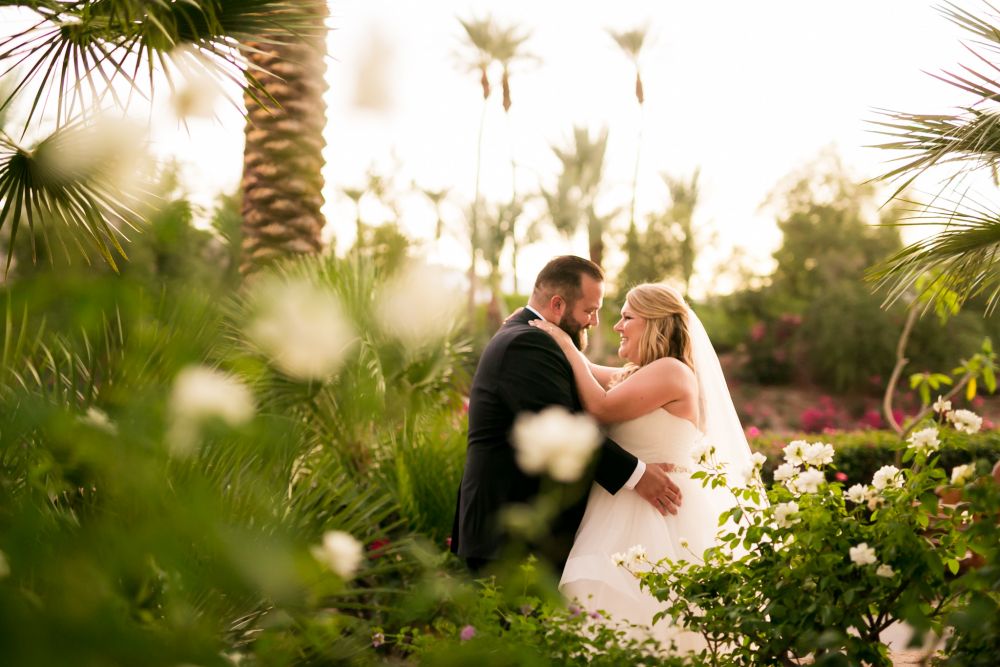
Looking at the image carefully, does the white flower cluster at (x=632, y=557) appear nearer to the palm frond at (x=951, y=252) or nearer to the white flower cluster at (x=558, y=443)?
the white flower cluster at (x=558, y=443)

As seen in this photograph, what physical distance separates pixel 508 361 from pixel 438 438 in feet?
6.15

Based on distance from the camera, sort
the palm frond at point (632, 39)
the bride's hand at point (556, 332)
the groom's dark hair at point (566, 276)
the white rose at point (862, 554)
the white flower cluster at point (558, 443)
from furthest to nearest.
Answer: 1. the palm frond at point (632, 39)
2. the groom's dark hair at point (566, 276)
3. the bride's hand at point (556, 332)
4. the white rose at point (862, 554)
5. the white flower cluster at point (558, 443)

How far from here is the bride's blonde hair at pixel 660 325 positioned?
14.6 ft

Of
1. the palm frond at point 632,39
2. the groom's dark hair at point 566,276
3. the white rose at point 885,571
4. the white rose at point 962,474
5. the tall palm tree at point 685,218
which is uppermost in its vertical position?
the palm frond at point 632,39

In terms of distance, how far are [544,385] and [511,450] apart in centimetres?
38

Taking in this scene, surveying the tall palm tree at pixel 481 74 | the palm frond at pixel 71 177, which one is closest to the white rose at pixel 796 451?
the palm frond at pixel 71 177

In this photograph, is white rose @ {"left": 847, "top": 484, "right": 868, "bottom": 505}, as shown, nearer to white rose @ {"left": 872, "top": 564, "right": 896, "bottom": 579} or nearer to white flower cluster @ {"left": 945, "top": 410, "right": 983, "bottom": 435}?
white rose @ {"left": 872, "top": 564, "right": 896, "bottom": 579}

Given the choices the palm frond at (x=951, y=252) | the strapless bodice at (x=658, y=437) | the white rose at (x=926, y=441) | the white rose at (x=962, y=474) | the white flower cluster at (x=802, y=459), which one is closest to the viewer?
the white rose at (x=962, y=474)

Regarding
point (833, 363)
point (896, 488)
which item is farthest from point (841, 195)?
point (896, 488)

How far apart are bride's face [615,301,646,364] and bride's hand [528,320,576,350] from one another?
0.82 feet

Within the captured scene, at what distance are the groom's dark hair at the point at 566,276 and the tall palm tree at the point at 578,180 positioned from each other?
31.3 m

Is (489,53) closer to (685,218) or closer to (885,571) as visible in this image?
(685,218)

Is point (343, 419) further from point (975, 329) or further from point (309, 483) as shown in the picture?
point (975, 329)

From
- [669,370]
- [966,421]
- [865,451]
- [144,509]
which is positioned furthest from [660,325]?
[865,451]
